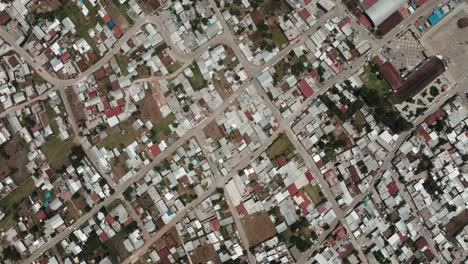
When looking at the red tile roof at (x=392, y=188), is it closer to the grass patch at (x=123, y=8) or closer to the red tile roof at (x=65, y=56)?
the grass patch at (x=123, y=8)

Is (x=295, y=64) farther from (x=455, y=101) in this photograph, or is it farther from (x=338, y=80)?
(x=455, y=101)

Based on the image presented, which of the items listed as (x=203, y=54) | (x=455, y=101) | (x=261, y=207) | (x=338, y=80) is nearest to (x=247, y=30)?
(x=203, y=54)

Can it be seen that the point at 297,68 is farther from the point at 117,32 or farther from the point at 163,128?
the point at 117,32

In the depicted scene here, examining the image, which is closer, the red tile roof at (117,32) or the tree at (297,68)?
the tree at (297,68)

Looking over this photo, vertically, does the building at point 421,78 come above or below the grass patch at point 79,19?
below

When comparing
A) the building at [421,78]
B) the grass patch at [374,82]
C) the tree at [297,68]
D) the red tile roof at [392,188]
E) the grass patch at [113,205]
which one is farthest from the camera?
the grass patch at [113,205]

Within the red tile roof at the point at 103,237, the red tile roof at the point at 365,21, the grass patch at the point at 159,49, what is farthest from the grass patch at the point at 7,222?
the red tile roof at the point at 365,21

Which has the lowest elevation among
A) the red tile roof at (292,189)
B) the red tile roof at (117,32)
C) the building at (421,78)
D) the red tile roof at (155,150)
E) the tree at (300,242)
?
the tree at (300,242)

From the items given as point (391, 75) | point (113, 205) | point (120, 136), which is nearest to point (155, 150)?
point (120, 136)
